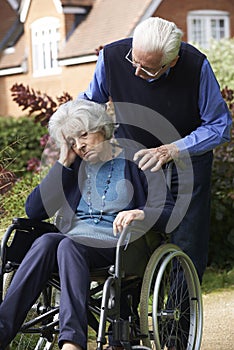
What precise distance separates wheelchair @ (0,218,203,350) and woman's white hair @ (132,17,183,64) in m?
0.92

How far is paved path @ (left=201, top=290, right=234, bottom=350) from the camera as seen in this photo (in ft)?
17.3

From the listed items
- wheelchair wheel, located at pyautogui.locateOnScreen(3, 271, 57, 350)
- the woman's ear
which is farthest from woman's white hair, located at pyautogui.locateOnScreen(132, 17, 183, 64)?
wheelchair wheel, located at pyautogui.locateOnScreen(3, 271, 57, 350)

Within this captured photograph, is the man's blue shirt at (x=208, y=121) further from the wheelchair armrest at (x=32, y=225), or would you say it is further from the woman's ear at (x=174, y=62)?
the wheelchair armrest at (x=32, y=225)

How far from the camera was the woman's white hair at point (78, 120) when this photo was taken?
165 inches

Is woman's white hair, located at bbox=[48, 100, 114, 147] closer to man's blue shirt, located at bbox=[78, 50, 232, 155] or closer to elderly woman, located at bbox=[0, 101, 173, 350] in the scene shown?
elderly woman, located at bbox=[0, 101, 173, 350]

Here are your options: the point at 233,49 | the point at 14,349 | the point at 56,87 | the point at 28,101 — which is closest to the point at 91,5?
the point at 56,87

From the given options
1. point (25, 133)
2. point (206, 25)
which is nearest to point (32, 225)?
point (25, 133)

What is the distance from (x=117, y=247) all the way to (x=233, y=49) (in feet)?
39.9

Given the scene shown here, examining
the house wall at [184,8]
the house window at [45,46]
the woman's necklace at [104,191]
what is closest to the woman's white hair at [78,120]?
the woman's necklace at [104,191]

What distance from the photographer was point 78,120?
4184 mm

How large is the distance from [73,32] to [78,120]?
20.0m

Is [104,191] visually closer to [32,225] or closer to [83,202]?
[83,202]

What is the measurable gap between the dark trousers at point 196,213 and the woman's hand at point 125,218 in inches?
22.3

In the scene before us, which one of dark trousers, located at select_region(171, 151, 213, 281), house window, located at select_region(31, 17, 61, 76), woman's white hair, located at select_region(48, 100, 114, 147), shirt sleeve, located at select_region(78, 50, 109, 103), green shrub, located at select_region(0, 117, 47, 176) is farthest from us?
house window, located at select_region(31, 17, 61, 76)
